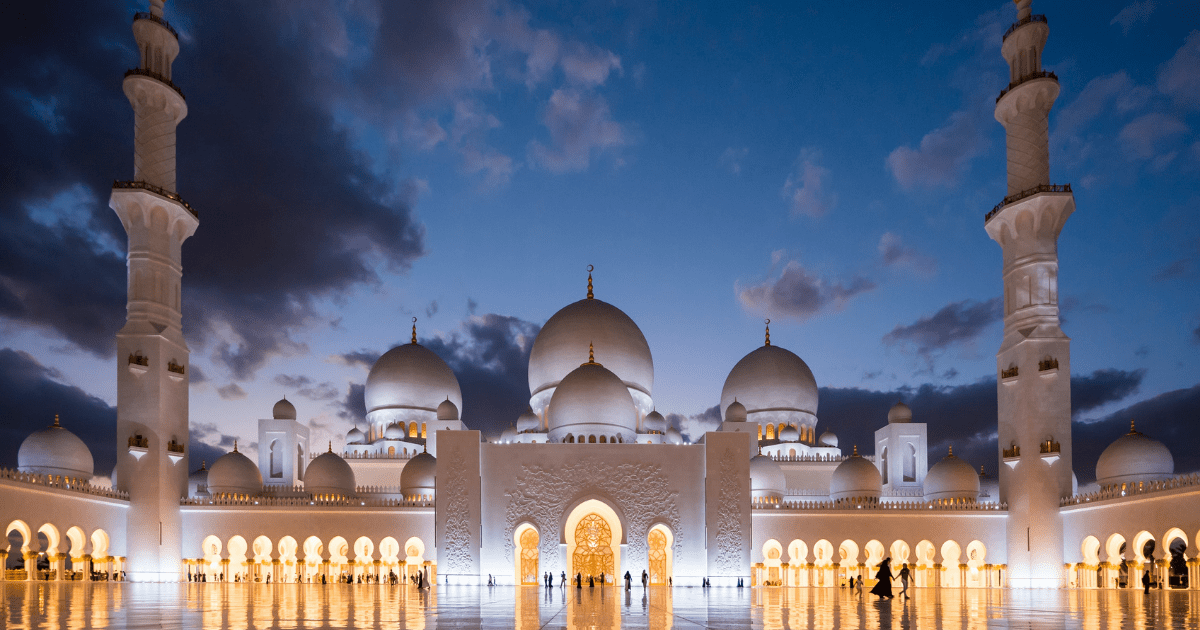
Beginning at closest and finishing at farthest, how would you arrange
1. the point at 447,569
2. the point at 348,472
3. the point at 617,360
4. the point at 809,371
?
the point at 447,569, the point at 348,472, the point at 617,360, the point at 809,371

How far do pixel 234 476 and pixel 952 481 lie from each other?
2072 centimetres

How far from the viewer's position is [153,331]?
82.3 feet

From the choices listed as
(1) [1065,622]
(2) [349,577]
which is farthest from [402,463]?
(1) [1065,622]

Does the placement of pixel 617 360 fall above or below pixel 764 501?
above

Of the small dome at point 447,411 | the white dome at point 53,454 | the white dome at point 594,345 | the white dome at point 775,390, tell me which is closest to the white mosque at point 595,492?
the white dome at point 53,454

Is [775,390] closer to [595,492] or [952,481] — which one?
[952,481]

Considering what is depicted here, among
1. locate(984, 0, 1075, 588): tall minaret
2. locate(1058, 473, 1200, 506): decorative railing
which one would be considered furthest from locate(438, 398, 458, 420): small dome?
locate(1058, 473, 1200, 506): decorative railing

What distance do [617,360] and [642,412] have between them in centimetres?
222

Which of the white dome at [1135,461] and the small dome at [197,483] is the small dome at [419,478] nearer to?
the small dome at [197,483]

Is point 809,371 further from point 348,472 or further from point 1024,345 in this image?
point 348,472

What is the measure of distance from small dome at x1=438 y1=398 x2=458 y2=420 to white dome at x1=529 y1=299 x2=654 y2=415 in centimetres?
261

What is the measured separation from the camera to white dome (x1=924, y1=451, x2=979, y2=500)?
27.4 meters

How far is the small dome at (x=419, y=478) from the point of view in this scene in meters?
27.8

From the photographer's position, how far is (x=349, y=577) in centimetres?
2623
